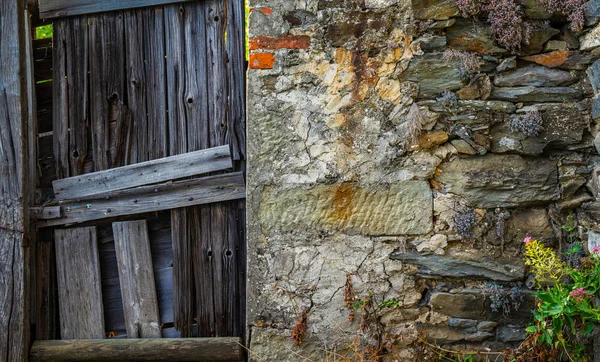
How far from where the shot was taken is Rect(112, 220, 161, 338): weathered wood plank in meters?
3.12

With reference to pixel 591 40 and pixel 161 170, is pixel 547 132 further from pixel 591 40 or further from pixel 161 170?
pixel 161 170

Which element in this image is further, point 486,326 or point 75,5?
point 75,5

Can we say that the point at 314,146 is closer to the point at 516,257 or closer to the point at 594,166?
the point at 516,257

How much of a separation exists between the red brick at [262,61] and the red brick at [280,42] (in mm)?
34

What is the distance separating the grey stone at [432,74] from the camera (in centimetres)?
273

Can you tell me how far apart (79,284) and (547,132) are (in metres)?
2.60

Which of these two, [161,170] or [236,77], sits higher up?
[236,77]

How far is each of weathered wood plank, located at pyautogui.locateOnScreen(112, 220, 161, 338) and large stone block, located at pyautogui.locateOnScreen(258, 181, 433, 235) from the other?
0.86 m

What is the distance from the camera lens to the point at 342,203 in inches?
108

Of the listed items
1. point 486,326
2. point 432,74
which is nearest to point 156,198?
point 432,74

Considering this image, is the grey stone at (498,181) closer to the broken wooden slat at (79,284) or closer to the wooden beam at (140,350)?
the wooden beam at (140,350)

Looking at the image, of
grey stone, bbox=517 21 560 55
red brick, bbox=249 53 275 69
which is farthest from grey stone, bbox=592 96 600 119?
red brick, bbox=249 53 275 69

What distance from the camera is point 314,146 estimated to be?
2.74 metres

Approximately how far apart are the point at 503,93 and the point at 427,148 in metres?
0.47
